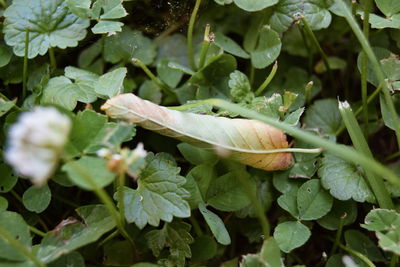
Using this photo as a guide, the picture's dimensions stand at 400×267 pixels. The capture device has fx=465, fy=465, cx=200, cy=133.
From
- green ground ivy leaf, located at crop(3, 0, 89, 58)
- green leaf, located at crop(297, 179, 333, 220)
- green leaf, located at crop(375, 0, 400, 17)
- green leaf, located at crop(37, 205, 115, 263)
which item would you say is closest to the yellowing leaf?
green leaf, located at crop(297, 179, 333, 220)

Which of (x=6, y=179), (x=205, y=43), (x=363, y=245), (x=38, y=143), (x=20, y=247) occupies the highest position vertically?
(x=38, y=143)

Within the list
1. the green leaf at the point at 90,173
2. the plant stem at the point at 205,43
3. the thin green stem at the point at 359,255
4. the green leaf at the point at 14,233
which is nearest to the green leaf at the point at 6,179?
the green leaf at the point at 14,233

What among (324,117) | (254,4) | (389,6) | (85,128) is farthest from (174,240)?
(389,6)

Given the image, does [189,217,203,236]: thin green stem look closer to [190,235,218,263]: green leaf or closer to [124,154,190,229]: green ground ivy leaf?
[190,235,218,263]: green leaf

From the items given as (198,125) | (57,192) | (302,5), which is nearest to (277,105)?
(198,125)

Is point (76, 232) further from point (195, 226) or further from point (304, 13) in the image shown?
point (304, 13)
